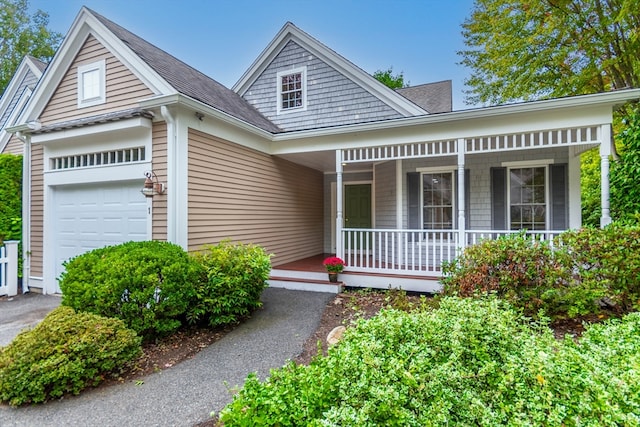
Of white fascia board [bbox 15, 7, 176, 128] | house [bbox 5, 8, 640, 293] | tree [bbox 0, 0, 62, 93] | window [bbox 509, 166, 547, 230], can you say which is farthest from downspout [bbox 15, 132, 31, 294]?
tree [bbox 0, 0, 62, 93]

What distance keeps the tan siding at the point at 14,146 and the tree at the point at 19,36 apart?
13490 mm

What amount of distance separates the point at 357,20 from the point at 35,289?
15237 millimetres

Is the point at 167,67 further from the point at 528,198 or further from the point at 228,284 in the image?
the point at 528,198

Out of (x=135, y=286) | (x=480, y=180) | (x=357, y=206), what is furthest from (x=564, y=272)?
(x=357, y=206)

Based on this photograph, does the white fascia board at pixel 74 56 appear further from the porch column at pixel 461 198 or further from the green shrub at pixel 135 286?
the porch column at pixel 461 198

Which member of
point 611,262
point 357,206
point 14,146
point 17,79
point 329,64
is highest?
point 17,79

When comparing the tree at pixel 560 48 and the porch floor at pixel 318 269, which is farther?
the tree at pixel 560 48

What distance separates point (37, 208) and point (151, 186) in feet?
12.5

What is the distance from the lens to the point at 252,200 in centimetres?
736

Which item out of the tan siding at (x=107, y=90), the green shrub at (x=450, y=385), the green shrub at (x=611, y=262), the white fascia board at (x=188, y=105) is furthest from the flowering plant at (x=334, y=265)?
the tan siding at (x=107, y=90)

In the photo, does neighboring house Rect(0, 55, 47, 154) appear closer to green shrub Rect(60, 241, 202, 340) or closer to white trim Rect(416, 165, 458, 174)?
green shrub Rect(60, 241, 202, 340)

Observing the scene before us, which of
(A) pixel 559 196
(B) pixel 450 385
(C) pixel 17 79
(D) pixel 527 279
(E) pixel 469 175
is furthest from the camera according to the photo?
(C) pixel 17 79

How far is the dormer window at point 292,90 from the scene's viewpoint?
376 inches

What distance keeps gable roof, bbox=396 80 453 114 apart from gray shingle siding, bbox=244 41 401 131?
82.7 inches
